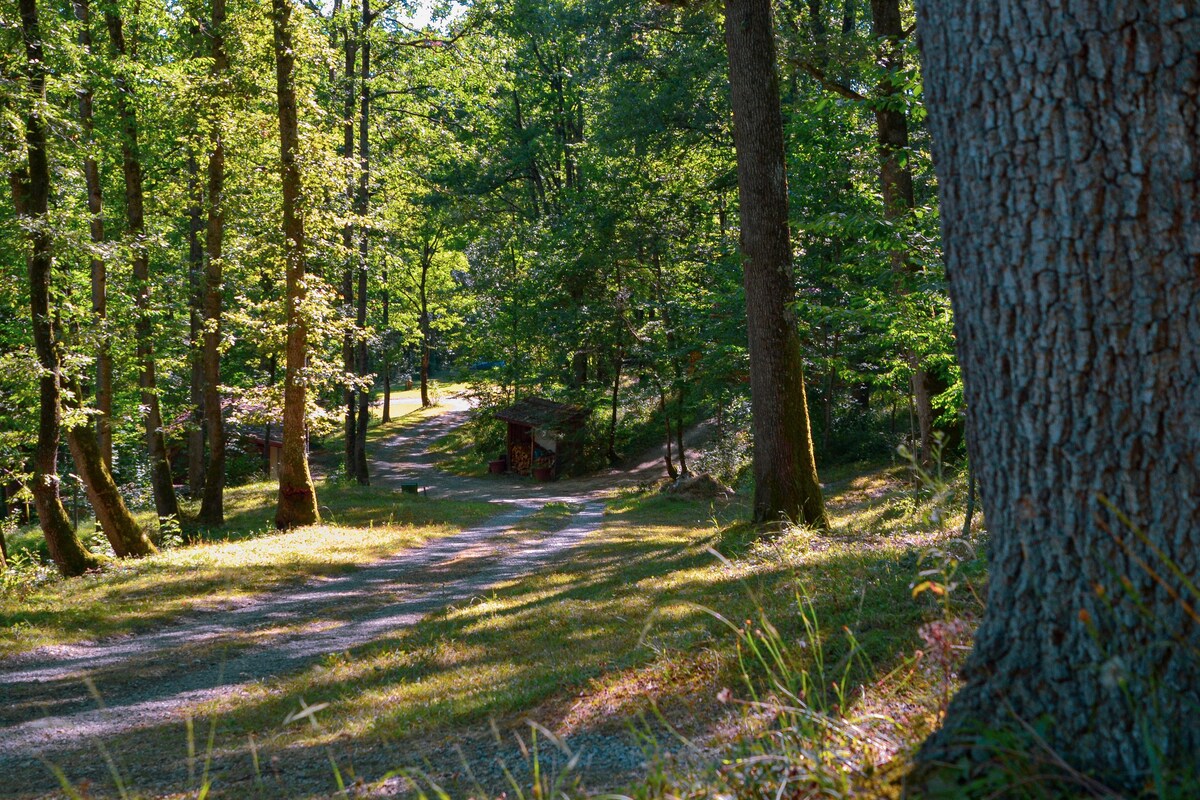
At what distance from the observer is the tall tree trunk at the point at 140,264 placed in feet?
52.5

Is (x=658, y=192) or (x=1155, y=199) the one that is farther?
(x=658, y=192)

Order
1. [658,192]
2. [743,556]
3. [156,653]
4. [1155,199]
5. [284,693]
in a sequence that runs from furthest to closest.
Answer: [658,192], [743,556], [156,653], [284,693], [1155,199]

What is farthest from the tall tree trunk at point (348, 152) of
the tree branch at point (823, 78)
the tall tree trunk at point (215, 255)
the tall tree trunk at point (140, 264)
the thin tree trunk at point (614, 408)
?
the thin tree trunk at point (614, 408)

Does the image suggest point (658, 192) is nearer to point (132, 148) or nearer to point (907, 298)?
point (132, 148)

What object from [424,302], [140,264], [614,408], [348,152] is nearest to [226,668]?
[140,264]

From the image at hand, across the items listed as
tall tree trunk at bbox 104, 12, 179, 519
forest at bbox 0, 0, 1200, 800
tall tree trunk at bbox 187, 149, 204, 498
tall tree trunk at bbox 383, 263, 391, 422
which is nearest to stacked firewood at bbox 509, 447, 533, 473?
forest at bbox 0, 0, 1200, 800

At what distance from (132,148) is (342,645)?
11.5 metres

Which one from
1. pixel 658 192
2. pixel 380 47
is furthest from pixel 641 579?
pixel 658 192

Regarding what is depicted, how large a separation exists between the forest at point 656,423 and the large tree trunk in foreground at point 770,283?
6cm

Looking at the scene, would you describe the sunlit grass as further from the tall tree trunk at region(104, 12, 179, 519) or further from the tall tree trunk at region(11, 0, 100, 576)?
the tall tree trunk at region(104, 12, 179, 519)

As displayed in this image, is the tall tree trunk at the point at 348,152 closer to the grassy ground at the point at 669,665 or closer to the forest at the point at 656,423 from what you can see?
the forest at the point at 656,423

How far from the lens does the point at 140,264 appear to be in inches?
739

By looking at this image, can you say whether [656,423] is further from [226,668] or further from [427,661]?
[427,661]

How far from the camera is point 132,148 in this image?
53.0ft
